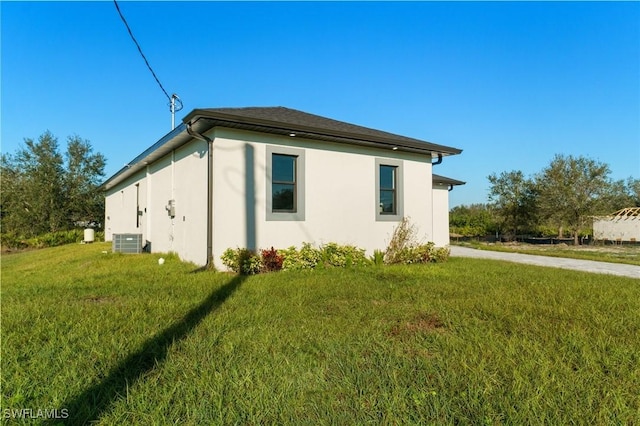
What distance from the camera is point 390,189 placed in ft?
32.2

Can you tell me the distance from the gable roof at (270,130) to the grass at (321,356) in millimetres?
3485

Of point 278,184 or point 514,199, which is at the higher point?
point 514,199

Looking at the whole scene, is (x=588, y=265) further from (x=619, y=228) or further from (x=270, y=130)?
(x=619, y=228)

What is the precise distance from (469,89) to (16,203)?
29540 millimetres

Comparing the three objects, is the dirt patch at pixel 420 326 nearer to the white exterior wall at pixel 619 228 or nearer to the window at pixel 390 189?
the window at pixel 390 189

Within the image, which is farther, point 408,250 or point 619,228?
point 619,228

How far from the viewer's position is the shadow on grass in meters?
2.06

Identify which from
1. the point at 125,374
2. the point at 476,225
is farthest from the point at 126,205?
the point at 476,225

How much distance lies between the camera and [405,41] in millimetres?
10031

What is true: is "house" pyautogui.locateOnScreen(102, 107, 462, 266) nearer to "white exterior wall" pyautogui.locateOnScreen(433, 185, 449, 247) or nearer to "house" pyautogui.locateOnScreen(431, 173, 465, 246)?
"white exterior wall" pyautogui.locateOnScreen(433, 185, 449, 247)

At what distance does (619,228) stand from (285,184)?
80.2ft

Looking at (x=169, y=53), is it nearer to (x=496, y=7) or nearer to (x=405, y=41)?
(x=405, y=41)

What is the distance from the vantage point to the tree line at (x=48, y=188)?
23453 millimetres

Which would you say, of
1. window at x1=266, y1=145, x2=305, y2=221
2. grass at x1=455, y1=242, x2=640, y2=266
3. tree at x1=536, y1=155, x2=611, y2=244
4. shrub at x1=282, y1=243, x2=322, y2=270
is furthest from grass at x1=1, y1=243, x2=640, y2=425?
tree at x1=536, y1=155, x2=611, y2=244
